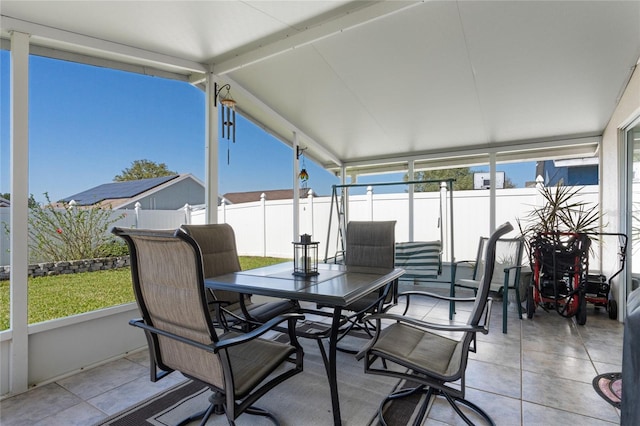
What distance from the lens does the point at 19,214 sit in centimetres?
218

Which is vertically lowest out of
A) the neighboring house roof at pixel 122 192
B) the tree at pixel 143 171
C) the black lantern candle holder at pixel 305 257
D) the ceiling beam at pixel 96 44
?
the black lantern candle holder at pixel 305 257

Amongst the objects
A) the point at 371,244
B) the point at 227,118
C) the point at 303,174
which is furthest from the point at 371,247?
the point at 227,118

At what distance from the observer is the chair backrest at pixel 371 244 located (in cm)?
314

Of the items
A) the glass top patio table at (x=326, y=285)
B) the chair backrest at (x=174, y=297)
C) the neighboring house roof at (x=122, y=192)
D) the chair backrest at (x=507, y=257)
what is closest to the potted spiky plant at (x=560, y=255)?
the chair backrest at (x=507, y=257)

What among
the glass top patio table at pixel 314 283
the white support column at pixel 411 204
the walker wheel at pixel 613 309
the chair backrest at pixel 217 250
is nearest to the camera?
the glass top patio table at pixel 314 283

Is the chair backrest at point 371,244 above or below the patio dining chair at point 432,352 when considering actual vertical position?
above

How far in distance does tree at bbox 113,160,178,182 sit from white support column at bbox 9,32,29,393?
874mm

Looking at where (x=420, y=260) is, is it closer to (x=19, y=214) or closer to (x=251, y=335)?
(x=251, y=335)

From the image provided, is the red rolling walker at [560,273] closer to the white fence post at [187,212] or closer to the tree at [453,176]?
the tree at [453,176]

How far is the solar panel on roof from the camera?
2818 millimetres

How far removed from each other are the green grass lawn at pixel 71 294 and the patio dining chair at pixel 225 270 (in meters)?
0.56

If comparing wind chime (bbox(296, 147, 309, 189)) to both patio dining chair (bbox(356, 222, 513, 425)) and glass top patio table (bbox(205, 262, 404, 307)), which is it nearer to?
glass top patio table (bbox(205, 262, 404, 307))

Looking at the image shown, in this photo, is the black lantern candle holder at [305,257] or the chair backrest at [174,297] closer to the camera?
the chair backrest at [174,297]

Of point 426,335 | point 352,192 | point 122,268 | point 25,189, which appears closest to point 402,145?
point 352,192
